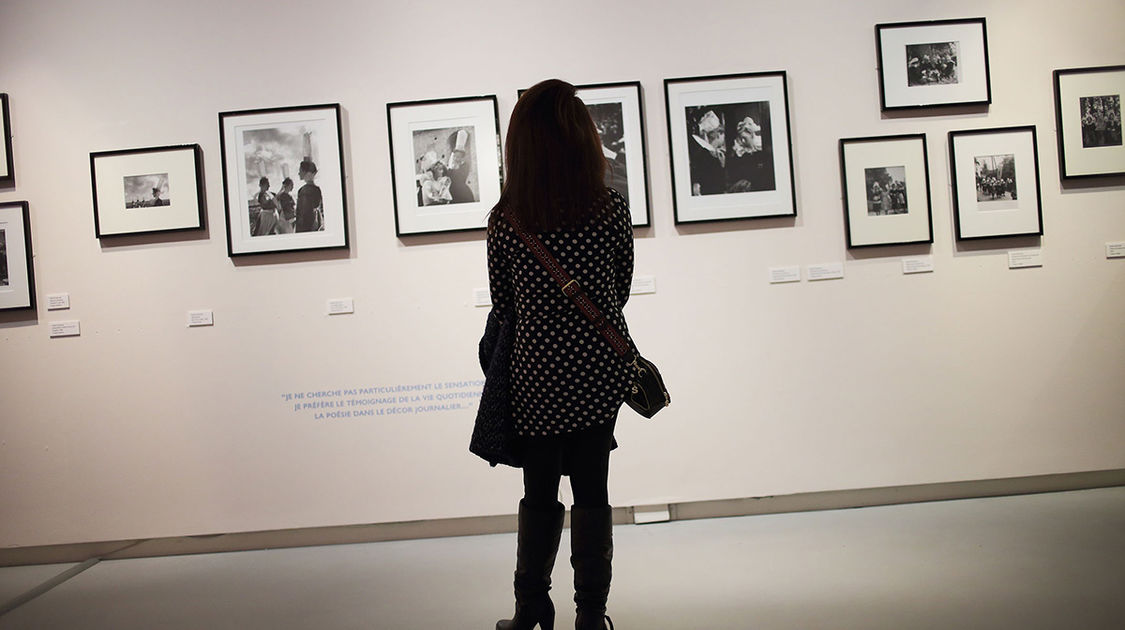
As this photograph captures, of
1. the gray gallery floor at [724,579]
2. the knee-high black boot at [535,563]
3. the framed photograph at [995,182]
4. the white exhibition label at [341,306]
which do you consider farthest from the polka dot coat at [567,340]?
the framed photograph at [995,182]

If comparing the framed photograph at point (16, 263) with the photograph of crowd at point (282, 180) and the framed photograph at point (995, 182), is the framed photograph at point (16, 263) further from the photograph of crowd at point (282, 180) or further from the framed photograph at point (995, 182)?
the framed photograph at point (995, 182)

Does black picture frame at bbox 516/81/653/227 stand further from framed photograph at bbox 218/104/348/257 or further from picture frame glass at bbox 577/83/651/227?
framed photograph at bbox 218/104/348/257

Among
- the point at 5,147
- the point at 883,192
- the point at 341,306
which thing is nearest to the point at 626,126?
the point at 883,192

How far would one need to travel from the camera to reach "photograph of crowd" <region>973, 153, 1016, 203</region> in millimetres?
4242

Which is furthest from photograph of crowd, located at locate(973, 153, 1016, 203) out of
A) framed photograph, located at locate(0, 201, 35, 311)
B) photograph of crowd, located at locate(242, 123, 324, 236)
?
framed photograph, located at locate(0, 201, 35, 311)

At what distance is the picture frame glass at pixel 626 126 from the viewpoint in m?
4.19

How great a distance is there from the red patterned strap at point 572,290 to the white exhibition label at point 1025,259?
10.2ft

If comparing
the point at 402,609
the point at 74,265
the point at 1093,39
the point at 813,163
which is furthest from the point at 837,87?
the point at 74,265

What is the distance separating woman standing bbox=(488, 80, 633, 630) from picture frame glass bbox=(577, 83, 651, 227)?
1.90 meters

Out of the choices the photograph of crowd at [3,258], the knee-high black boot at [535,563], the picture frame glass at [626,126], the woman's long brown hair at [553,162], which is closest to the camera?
the woman's long brown hair at [553,162]

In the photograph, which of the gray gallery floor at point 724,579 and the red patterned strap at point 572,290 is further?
the gray gallery floor at point 724,579

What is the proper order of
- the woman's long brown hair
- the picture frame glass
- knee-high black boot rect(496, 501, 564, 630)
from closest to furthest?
the woman's long brown hair → knee-high black boot rect(496, 501, 564, 630) → the picture frame glass

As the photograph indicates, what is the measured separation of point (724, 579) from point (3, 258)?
421 cm

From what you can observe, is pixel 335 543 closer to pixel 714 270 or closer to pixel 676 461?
pixel 676 461
